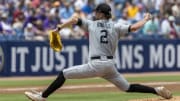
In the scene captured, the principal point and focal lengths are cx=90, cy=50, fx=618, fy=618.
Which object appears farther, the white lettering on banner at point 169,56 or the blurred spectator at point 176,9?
the blurred spectator at point 176,9

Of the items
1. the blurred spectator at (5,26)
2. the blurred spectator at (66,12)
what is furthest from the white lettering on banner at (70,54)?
the blurred spectator at (5,26)

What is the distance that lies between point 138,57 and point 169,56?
3.95ft

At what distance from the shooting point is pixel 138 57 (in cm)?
2227

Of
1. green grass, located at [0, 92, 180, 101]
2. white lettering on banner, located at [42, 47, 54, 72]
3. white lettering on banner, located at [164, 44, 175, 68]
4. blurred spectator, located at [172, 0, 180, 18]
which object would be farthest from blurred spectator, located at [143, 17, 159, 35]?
green grass, located at [0, 92, 180, 101]

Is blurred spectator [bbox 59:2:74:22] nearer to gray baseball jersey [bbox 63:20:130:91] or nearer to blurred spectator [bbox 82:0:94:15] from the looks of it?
blurred spectator [bbox 82:0:94:15]

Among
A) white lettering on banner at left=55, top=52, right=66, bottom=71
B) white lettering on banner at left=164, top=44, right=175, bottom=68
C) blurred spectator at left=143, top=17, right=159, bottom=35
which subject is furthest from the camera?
blurred spectator at left=143, top=17, right=159, bottom=35

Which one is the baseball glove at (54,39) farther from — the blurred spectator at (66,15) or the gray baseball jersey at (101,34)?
the blurred spectator at (66,15)

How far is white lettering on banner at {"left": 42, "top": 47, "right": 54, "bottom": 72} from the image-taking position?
68.2 ft

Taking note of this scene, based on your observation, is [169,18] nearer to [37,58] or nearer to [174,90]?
[37,58]

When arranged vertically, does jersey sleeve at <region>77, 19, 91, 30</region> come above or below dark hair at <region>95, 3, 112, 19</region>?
below

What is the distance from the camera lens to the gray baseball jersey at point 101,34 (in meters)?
10.7

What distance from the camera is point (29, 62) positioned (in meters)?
20.5

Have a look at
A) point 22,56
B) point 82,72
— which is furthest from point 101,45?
point 22,56

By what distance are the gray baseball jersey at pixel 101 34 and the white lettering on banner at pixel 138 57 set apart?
37.7 ft
